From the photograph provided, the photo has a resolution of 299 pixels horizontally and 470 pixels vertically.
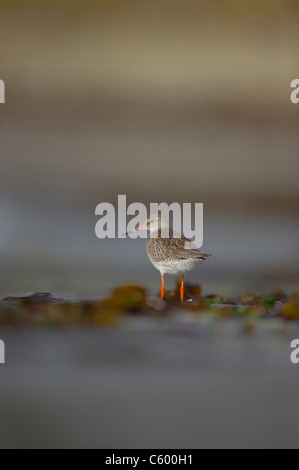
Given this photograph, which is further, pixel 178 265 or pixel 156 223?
pixel 156 223

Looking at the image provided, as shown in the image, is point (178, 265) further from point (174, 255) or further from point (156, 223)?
point (156, 223)

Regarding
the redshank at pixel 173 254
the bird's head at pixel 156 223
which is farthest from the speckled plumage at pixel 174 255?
the bird's head at pixel 156 223

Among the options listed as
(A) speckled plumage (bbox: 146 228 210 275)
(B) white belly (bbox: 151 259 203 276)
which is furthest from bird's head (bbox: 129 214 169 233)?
(B) white belly (bbox: 151 259 203 276)

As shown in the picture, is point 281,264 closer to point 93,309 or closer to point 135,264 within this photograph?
point 135,264

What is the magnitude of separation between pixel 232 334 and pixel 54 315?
101 cm

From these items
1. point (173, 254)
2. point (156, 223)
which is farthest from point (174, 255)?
point (156, 223)

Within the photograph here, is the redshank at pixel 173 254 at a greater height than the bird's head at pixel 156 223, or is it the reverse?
the bird's head at pixel 156 223

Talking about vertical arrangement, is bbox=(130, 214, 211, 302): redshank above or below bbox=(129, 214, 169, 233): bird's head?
below

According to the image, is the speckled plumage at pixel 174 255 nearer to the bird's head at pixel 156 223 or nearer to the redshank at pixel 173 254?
the redshank at pixel 173 254

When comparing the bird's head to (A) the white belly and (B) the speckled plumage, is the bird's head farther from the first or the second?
(A) the white belly

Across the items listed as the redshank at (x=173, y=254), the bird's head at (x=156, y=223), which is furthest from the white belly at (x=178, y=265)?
the bird's head at (x=156, y=223)

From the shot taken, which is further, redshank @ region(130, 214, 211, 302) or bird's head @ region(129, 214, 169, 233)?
bird's head @ region(129, 214, 169, 233)

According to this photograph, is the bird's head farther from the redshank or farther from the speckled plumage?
the speckled plumage

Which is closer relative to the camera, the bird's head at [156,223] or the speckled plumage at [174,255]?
the speckled plumage at [174,255]
